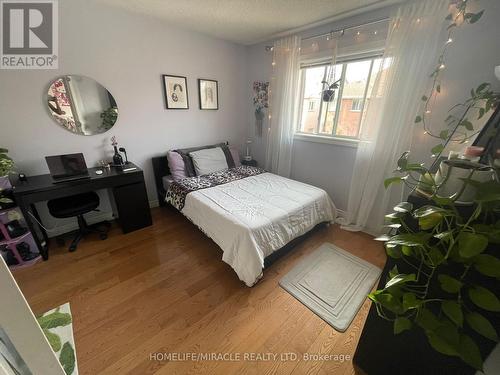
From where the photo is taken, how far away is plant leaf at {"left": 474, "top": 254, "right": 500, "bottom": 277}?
600mm

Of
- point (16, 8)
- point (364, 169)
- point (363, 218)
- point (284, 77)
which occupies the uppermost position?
point (16, 8)

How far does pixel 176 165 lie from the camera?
2.76 m

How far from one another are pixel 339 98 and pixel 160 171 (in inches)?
104

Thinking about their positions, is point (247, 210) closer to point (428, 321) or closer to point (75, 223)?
point (428, 321)

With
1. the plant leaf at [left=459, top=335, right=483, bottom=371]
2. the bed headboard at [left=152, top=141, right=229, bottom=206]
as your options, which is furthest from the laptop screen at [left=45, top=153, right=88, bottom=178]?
the plant leaf at [left=459, top=335, right=483, bottom=371]

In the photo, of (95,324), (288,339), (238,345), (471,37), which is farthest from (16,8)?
(471,37)

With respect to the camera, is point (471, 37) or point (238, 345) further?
point (471, 37)

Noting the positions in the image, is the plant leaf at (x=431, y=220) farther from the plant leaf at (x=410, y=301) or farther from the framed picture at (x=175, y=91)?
the framed picture at (x=175, y=91)

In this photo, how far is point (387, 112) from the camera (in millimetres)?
2082

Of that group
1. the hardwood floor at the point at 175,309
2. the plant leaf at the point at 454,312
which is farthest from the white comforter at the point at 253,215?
the plant leaf at the point at 454,312

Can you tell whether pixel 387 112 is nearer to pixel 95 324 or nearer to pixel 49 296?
pixel 95 324

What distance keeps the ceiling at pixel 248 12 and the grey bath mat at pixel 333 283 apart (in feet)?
8.25

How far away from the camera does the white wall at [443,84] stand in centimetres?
159

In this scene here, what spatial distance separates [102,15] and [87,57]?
0.46 meters
